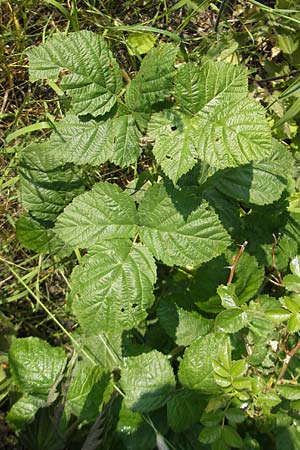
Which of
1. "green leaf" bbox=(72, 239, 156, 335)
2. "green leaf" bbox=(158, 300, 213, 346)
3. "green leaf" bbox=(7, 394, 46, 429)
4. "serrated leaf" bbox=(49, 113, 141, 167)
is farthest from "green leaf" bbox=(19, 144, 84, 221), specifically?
"green leaf" bbox=(7, 394, 46, 429)

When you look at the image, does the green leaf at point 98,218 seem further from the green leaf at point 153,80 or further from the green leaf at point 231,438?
the green leaf at point 231,438

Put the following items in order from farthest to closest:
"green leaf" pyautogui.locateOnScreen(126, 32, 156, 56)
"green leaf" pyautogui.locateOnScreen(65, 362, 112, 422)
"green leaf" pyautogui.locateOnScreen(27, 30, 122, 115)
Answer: "green leaf" pyautogui.locateOnScreen(126, 32, 156, 56) → "green leaf" pyautogui.locateOnScreen(65, 362, 112, 422) → "green leaf" pyautogui.locateOnScreen(27, 30, 122, 115)

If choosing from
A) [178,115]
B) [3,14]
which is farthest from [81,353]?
[3,14]

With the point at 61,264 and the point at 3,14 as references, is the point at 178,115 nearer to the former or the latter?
the point at 61,264

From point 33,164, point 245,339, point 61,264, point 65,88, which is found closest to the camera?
point 65,88

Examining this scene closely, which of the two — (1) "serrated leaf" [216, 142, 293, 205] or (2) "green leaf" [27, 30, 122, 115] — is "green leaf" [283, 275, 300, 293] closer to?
(1) "serrated leaf" [216, 142, 293, 205]

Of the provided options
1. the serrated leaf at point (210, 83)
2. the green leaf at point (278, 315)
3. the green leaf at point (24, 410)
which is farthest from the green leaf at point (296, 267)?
the green leaf at point (24, 410)

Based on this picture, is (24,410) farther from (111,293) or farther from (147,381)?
(111,293)
